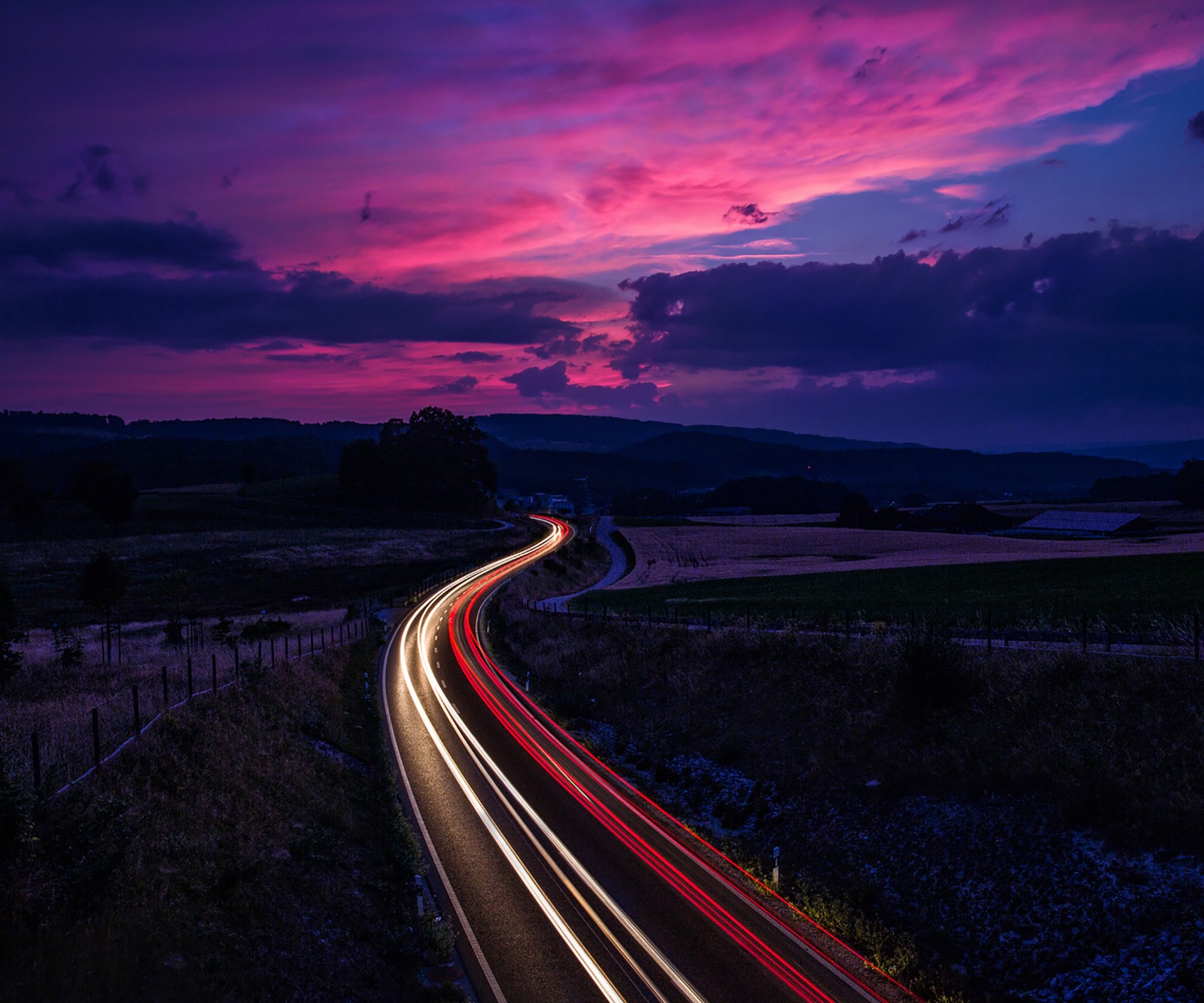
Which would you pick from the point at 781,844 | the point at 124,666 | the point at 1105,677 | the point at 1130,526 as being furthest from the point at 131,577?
the point at 1130,526

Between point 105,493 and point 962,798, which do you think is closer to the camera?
point 962,798

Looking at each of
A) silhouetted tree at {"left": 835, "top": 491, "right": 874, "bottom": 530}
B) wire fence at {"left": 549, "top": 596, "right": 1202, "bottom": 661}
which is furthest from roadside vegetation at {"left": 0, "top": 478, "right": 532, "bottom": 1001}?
silhouetted tree at {"left": 835, "top": 491, "right": 874, "bottom": 530}

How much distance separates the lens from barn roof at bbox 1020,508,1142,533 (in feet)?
328

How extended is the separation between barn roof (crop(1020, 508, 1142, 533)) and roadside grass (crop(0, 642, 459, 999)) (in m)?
104

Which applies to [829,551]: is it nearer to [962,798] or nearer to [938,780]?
[938,780]

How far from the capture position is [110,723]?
73.6 ft

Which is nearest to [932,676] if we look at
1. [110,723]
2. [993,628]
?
[993,628]

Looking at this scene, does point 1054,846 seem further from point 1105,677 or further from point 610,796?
point 610,796

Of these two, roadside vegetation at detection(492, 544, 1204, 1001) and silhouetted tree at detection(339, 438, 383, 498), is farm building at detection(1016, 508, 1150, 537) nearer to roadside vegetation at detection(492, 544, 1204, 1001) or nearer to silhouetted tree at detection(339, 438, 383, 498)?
roadside vegetation at detection(492, 544, 1204, 1001)

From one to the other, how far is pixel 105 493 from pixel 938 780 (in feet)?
448

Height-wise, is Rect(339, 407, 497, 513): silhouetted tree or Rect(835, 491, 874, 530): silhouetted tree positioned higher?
Rect(339, 407, 497, 513): silhouetted tree

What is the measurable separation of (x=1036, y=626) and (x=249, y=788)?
2939 cm

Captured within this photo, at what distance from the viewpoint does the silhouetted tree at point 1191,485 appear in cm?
14650

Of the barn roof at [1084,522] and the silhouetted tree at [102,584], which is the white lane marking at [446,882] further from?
the barn roof at [1084,522]
